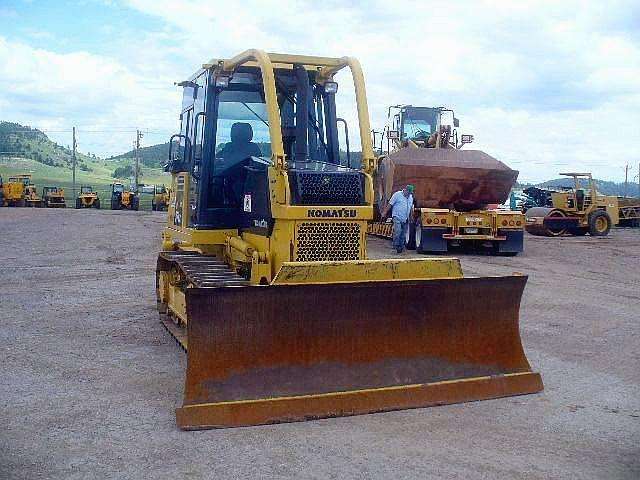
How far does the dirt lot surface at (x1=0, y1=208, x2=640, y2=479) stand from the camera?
4.59 metres

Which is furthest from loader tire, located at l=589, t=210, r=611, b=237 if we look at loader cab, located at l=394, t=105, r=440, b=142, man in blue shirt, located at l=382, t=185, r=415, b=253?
man in blue shirt, located at l=382, t=185, r=415, b=253

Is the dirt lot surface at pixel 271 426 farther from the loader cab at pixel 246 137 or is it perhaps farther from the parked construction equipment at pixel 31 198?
the parked construction equipment at pixel 31 198

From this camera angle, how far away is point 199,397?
5344 millimetres

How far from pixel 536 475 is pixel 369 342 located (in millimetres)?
1779

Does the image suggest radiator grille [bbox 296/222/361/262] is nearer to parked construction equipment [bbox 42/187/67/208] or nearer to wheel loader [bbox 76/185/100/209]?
parked construction equipment [bbox 42/187/67/208]

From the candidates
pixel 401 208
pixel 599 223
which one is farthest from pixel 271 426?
pixel 599 223

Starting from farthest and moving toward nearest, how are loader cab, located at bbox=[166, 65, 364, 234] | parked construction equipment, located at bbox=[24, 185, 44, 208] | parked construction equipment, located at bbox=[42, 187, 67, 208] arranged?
parked construction equipment, located at bbox=[42, 187, 67, 208] < parked construction equipment, located at bbox=[24, 185, 44, 208] < loader cab, located at bbox=[166, 65, 364, 234]

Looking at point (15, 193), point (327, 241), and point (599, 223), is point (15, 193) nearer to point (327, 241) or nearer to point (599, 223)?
point (599, 223)

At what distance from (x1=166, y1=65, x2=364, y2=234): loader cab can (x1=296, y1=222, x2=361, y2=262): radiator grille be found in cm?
61

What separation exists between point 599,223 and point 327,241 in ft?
75.3

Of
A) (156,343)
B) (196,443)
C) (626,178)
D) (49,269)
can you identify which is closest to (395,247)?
(49,269)

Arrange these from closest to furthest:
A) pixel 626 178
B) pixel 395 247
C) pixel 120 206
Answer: pixel 395 247 < pixel 120 206 < pixel 626 178

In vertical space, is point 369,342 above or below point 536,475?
above

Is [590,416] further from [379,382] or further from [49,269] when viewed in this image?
[49,269]
